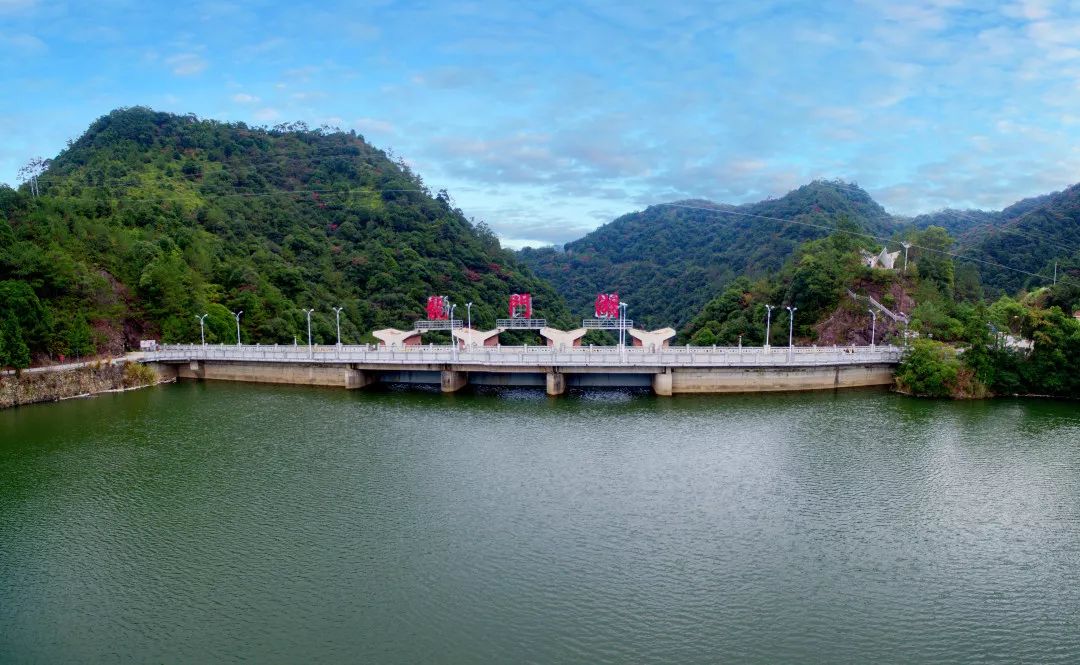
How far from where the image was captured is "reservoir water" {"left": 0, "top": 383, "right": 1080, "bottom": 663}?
1453 cm

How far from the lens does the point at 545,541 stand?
1898 centimetres

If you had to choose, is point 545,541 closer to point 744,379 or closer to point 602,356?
point 602,356

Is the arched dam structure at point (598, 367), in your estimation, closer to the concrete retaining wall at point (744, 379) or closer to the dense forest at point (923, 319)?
the concrete retaining wall at point (744, 379)

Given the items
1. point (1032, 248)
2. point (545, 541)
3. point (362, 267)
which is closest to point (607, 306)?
point (545, 541)

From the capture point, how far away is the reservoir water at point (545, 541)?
14531 mm

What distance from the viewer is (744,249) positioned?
11450 cm

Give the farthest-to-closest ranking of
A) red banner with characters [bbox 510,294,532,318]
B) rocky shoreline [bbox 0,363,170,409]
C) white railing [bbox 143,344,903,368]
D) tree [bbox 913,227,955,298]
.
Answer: tree [bbox 913,227,955,298] < red banner with characters [bbox 510,294,532,318] < white railing [bbox 143,344,903,368] < rocky shoreline [bbox 0,363,170,409]

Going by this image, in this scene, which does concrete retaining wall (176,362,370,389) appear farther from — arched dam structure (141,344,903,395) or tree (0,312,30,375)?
tree (0,312,30,375)

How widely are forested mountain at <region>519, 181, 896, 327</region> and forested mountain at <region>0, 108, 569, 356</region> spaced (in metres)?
25.3

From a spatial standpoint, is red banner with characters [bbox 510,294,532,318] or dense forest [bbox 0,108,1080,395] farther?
red banner with characters [bbox 510,294,532,318]

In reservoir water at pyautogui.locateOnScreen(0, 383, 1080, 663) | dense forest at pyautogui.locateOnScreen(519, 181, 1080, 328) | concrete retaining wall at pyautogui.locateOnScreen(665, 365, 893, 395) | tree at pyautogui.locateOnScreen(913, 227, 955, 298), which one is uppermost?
dense forest at pyautogui.locateOnScreen(519, 181, 1080, 328)

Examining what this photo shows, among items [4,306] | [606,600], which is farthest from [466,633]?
[4,306]

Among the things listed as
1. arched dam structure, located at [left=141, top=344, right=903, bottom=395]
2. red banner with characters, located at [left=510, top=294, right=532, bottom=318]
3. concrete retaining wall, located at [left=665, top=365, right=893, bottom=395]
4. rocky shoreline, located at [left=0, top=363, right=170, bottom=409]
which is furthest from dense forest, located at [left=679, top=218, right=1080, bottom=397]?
rocky shoreline, located at [left=0, top=363, right=170, bottom=409]

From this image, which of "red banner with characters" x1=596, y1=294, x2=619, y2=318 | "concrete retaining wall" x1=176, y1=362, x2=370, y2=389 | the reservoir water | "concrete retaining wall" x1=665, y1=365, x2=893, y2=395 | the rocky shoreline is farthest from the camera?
"red banner with characters" x1=596, y1=294, x2=619, y2=318
